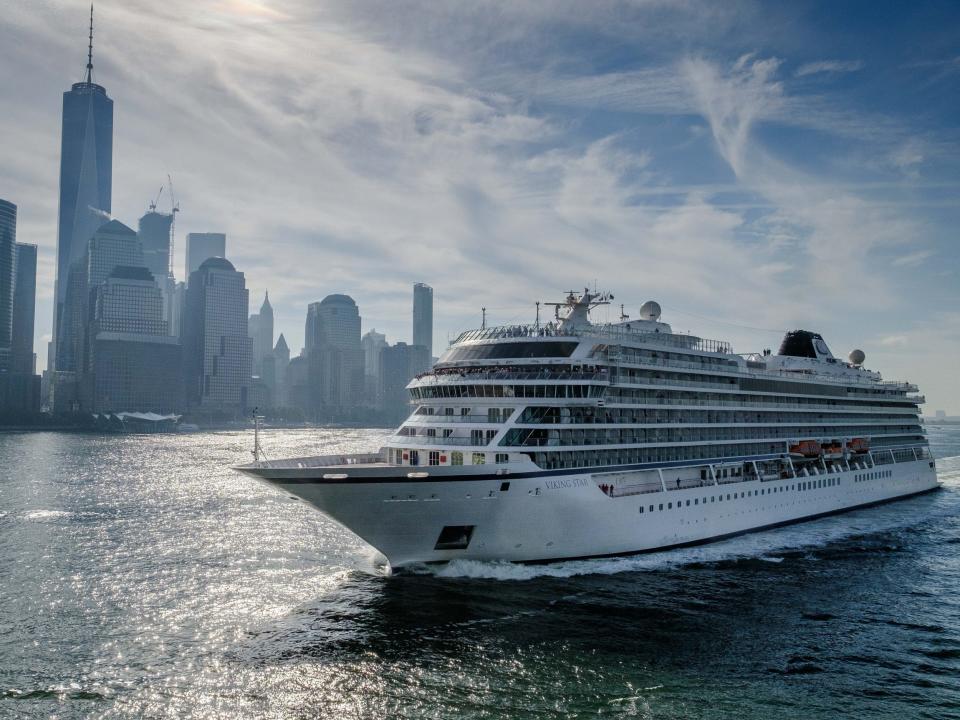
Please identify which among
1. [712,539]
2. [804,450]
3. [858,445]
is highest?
[858,445]

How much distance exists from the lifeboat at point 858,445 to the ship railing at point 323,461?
140 feet

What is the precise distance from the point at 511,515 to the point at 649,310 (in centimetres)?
2434

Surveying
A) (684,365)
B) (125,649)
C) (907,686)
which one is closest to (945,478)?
(684,365)

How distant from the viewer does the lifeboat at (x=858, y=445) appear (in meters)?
58.1

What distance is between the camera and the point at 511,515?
3328 centimetres

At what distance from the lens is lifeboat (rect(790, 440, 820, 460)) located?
51.3 meters

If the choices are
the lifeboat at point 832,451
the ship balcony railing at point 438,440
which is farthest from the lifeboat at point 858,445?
the ship balcony railing at point 438,440

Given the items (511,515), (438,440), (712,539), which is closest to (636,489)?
(712,539)

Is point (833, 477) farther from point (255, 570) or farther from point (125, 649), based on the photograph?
point (125, 649)

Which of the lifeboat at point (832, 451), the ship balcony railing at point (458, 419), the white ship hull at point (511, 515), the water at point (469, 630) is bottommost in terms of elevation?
the water at point (469, 630)

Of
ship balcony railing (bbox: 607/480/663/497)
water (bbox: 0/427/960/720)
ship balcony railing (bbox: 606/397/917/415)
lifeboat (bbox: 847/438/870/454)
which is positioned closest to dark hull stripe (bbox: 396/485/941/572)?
water (bbox: 0/427/960/720)

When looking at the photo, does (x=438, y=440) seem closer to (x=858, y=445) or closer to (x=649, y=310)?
(x=649, y=310)

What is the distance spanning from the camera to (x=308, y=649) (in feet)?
85.6

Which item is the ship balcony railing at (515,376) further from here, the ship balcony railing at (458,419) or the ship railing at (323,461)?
the ship railing at (323,461)
